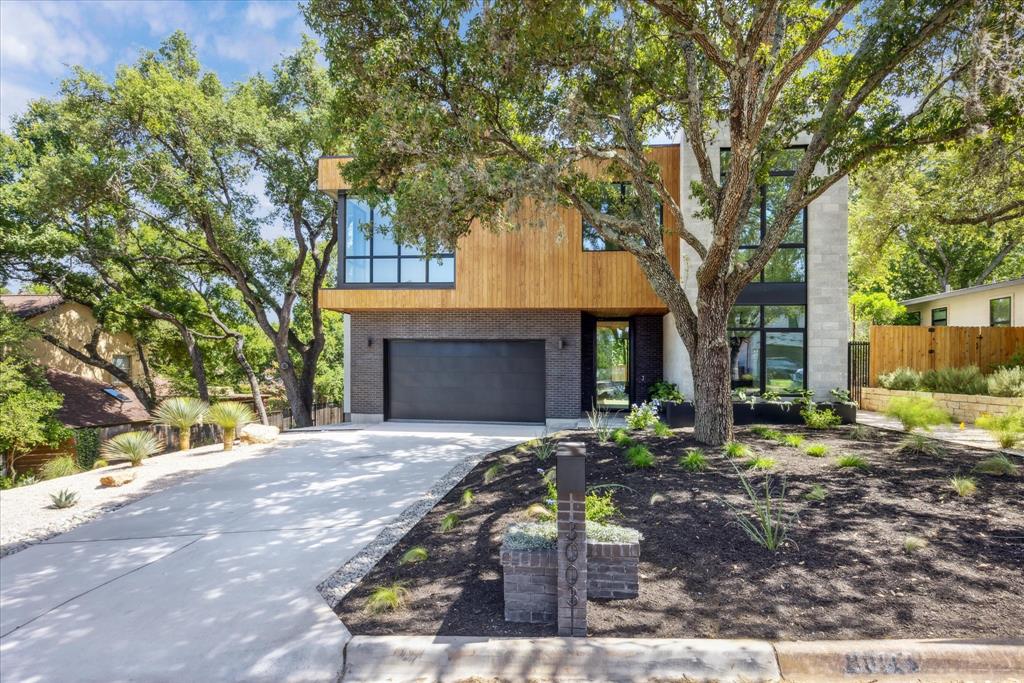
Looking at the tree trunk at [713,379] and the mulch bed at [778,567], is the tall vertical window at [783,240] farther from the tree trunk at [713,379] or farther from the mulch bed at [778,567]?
the mulch bed at [778,567]

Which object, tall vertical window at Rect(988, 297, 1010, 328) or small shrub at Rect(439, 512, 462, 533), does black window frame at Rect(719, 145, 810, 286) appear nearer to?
tall vertical window at Rect(988, 297, 1010, 328)

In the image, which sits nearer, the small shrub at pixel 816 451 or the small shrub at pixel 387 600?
the small shrub at pixel 387 600

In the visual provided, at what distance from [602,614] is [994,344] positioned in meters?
15.1

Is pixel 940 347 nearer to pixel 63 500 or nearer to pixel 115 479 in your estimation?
pixel 115 479

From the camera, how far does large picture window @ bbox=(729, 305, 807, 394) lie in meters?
10.9

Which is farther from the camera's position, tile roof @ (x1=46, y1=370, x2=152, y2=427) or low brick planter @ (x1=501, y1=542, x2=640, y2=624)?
tile roof @ (x1=46, y1=370, x2=152, y2=427)

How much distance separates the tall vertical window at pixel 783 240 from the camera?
10.7 m

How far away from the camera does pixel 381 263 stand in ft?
42.1

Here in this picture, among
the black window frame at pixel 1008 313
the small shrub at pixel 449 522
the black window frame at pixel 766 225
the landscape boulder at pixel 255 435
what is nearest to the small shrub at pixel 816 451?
the small shrub at pixel 449 522

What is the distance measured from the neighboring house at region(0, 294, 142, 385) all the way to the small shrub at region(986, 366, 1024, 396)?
25.8m

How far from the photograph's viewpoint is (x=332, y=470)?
753 centimetres

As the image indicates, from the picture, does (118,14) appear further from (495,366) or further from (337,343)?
(337,343)

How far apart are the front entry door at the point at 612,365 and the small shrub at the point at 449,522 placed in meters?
9.37

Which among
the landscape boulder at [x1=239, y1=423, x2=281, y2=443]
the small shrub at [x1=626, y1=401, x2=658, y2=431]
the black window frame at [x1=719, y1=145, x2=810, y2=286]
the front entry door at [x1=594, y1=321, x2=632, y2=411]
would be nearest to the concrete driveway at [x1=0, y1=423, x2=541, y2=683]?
the landscape boulder at [x1=239, y1=423, x2=281, y2=443]
